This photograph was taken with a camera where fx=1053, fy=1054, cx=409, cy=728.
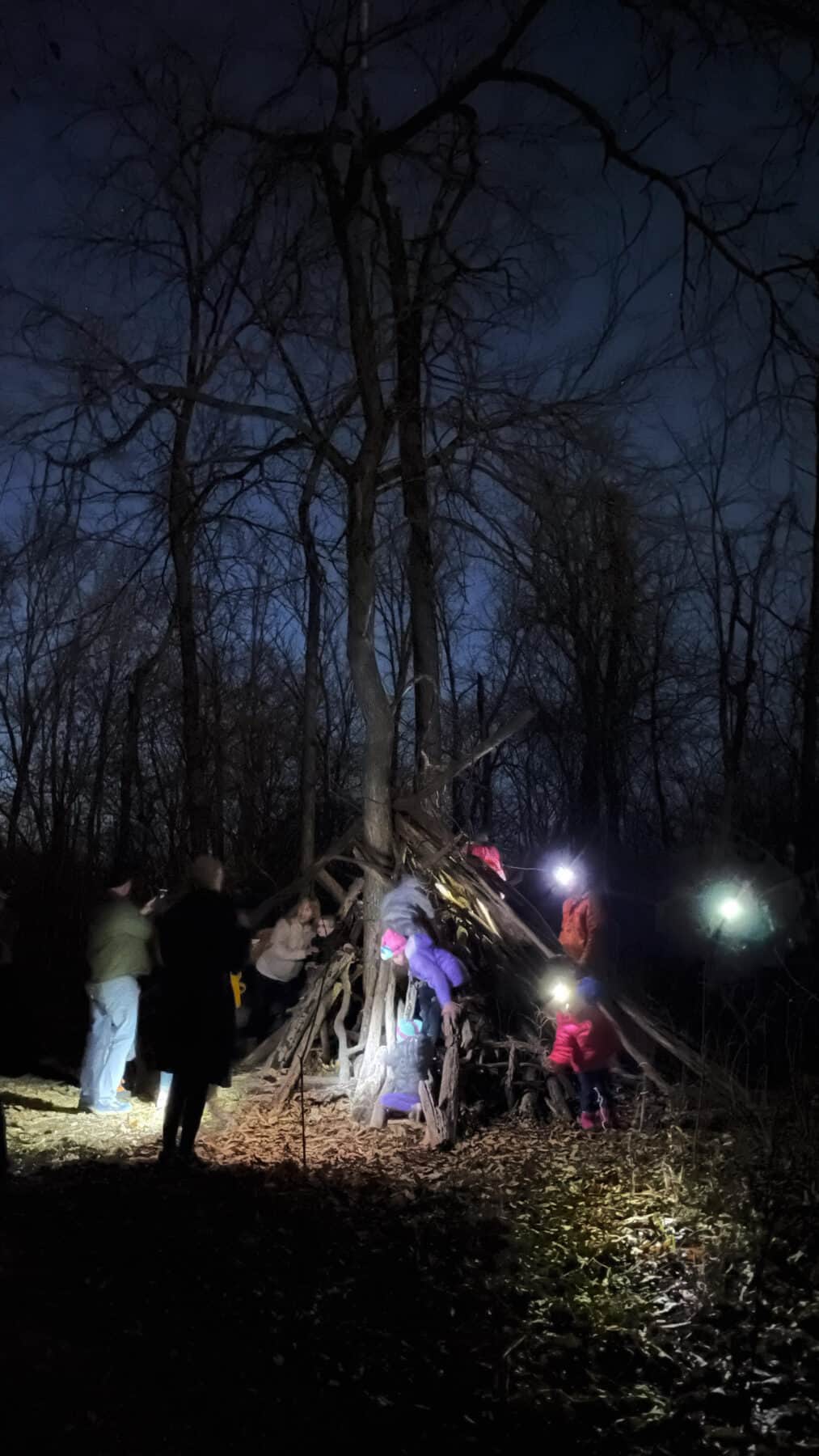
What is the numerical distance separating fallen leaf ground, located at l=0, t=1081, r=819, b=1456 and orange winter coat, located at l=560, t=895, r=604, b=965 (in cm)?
156

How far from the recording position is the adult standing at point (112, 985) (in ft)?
23.8

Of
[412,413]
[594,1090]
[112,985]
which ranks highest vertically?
[412,413]

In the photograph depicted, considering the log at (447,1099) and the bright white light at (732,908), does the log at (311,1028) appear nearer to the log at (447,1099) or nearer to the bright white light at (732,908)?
the log at (447,1099)

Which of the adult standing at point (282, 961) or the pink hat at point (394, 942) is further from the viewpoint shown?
the adult standing at point (282, 961)

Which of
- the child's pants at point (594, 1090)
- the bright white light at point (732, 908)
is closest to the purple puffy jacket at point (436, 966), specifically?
the child's pants at point (594, 1090)

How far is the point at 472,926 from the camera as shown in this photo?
8.07m

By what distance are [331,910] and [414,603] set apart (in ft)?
13.5

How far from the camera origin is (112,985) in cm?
728

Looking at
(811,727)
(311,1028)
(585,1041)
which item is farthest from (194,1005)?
(811,727)

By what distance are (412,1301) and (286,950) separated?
508 cm

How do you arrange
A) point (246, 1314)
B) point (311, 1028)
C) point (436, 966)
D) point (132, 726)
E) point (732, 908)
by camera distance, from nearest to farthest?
point (246, 1314)
point (436, 966)
point (311, 1028)
point (732, 908)
point (132, 726)

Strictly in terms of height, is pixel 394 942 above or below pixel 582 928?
below

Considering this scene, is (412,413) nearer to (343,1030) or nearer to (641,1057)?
(343,1030)

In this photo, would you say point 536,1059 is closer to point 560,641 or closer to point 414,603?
point 414,603
